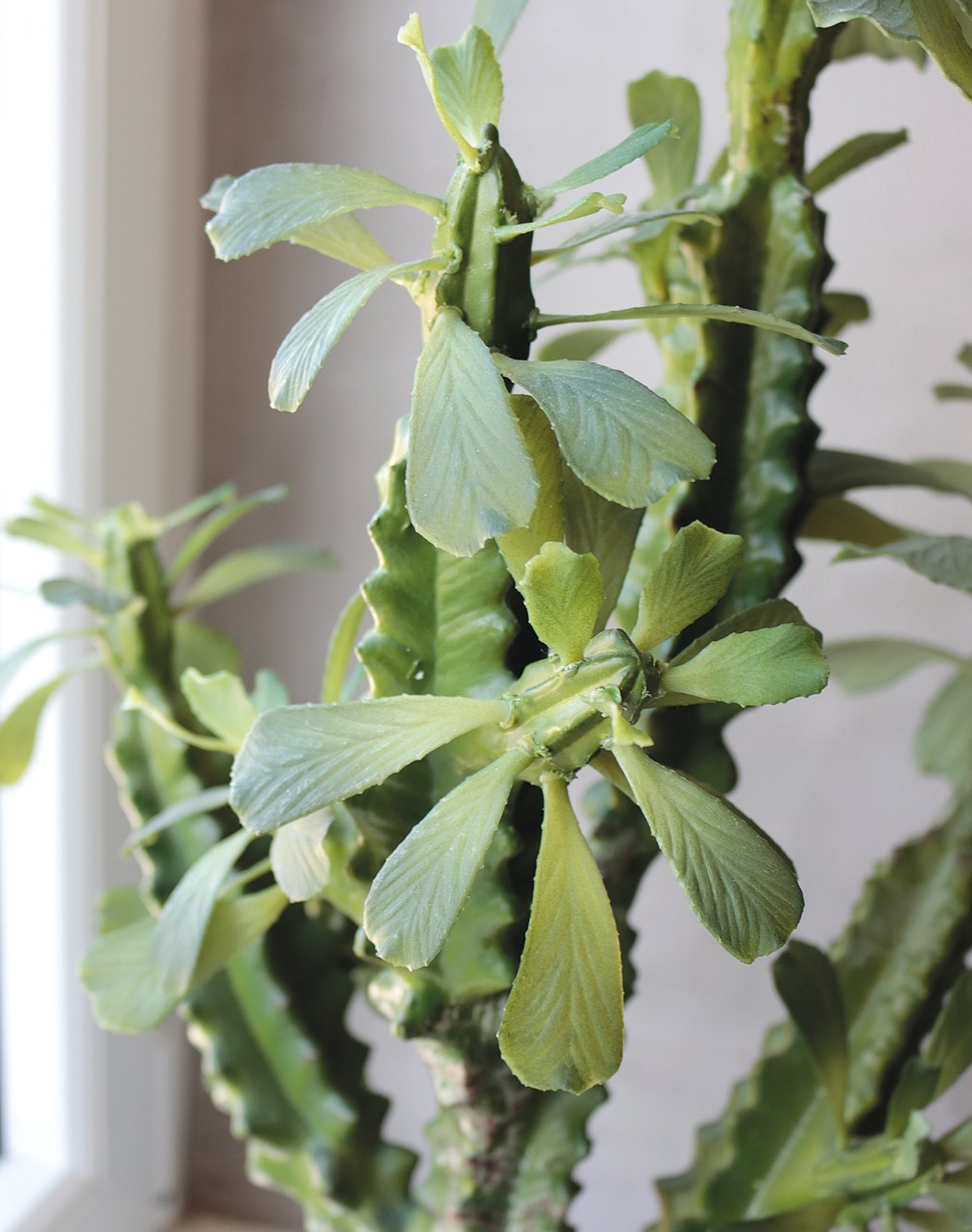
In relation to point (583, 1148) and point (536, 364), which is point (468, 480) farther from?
point (583, 1148)

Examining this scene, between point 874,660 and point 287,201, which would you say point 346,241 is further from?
point 874,660

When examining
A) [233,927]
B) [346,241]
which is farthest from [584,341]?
[233,927]

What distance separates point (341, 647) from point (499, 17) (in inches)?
9.8

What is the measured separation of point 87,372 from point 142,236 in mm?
100

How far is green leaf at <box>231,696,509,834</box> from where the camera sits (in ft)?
0.97

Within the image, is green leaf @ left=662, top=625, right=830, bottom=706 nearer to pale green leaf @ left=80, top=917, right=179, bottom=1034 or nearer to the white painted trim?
pale green leaf @ left=80, top=917, right=179, bottom=1034

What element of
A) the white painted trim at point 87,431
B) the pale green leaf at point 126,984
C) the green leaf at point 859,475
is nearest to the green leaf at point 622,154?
the green leaf at point 859,475

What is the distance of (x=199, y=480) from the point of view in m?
0.81

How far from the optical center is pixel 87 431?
0.68 m

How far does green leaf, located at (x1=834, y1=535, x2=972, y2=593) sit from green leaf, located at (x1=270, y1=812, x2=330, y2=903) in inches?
9.0

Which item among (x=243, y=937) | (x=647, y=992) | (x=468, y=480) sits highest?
(x=468, y=480)

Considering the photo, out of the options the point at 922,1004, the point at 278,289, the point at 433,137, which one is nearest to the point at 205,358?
the point at 278,289

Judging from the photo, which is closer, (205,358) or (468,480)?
(468,480)

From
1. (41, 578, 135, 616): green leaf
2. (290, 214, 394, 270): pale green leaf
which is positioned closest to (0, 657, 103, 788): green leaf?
(41, 578, 135, 616): green leaf
